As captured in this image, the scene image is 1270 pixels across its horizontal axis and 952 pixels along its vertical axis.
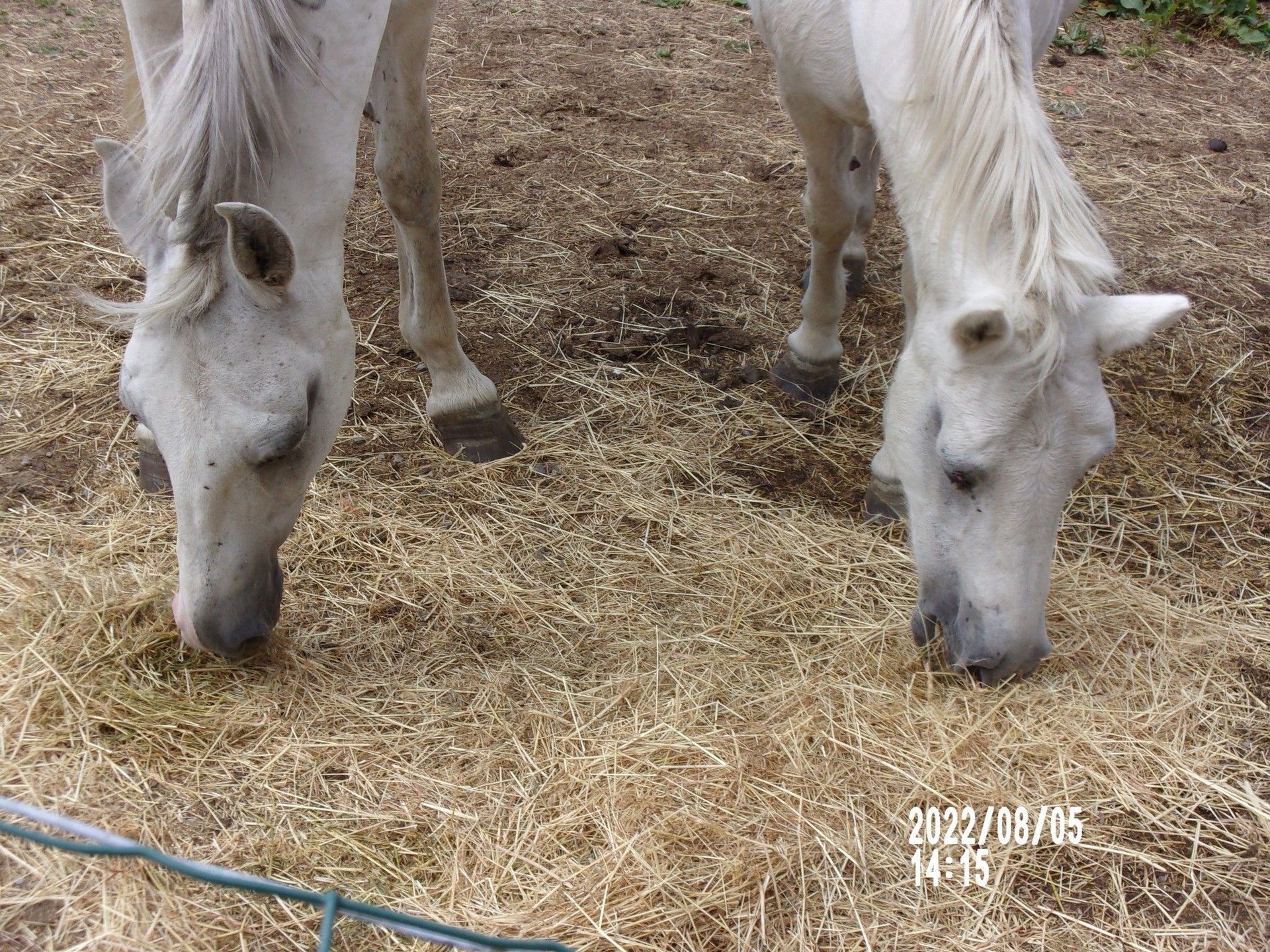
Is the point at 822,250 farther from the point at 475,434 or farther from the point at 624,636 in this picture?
the point at 624,636

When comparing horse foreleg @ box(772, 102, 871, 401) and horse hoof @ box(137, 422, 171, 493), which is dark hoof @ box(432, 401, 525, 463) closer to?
horse hoof @ box(137, 422, 171, 493)

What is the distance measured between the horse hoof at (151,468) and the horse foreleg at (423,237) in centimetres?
84

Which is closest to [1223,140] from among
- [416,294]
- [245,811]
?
[416,294]

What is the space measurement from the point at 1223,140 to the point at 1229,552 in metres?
3.64

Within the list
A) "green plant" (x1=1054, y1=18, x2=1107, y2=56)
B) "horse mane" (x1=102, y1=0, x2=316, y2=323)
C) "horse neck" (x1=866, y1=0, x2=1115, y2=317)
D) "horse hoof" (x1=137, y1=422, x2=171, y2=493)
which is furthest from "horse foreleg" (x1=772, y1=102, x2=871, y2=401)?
"green plant" (x1=1054, y1=18, x2=1107, y2=56)

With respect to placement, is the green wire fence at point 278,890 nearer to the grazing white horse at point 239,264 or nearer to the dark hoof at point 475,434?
the grazing white horse at point 239,264

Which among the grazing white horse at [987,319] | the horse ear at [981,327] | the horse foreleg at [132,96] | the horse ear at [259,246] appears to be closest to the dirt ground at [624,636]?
the grazing white horse at [987,319]

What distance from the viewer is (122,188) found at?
1.98 m

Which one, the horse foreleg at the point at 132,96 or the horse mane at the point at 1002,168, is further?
the horse foreleg at the point at 132,96

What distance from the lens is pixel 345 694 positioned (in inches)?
89.7

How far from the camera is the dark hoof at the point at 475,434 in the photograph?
3.16m

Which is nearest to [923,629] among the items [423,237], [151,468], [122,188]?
[423,237]

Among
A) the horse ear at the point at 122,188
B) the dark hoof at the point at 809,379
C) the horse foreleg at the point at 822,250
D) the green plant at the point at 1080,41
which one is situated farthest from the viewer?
the green plant at the point at 1080,41

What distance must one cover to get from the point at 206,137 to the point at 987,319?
1.54 metres
